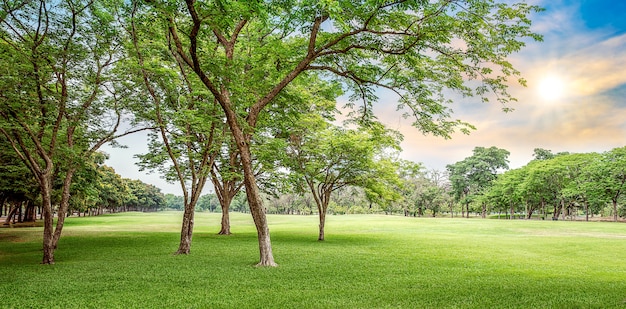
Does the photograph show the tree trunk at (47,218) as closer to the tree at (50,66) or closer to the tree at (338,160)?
the tree at (50,66)

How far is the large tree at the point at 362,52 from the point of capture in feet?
33.0

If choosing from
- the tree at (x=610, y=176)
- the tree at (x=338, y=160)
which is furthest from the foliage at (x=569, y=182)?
the tree at (x=338, y=160)

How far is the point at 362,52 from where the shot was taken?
14.4m

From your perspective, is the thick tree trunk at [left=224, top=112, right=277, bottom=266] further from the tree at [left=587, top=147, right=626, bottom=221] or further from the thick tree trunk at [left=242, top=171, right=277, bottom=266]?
the tree at [left=587, top=147, right=626, bottom=221]

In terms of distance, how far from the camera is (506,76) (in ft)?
39.1

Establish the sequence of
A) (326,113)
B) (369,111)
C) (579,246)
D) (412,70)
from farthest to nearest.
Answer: (326,113)
(579,246)
(369,111)
(412,70)

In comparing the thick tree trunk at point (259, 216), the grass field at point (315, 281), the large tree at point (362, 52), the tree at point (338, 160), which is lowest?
the grass field at point (315, 281)

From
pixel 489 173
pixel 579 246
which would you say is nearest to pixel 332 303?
pixel 579 246

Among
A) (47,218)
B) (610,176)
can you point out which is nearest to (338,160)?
(47,218)

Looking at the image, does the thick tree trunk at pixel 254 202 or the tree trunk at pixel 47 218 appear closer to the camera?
the thick tree trunk at pixel 254 202

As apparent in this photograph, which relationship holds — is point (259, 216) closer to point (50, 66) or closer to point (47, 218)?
point (47, 218)

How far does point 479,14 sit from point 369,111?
590cm

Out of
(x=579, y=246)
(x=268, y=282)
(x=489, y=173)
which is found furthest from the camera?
(x=489, y=173)

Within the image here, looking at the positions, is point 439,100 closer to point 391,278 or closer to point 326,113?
point 391,278
